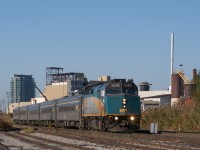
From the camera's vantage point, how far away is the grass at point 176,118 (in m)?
35.2

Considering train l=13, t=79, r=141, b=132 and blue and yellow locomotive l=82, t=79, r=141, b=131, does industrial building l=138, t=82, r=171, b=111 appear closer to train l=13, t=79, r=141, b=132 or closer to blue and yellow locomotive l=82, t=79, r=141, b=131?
train l=13, t=79, r=141, b=132

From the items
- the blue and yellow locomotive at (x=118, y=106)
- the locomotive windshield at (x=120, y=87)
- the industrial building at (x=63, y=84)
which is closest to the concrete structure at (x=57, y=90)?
the industrial building at (x=63, y=84)

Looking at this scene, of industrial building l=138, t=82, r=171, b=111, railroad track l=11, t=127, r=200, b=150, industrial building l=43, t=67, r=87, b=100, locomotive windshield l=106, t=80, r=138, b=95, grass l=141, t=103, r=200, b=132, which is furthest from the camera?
industrial building l=43, t=67, r=87, b=100

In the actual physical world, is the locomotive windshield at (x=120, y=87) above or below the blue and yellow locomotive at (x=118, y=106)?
above

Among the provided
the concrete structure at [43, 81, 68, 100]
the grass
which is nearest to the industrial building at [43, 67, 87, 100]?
the concrete structure at [43, 81, 68, 100]

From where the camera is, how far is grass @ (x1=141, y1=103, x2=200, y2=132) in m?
35.2

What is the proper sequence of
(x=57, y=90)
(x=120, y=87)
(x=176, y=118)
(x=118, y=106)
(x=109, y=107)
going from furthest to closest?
(x=57, y=90), (x=176, y=118), (x=120, y=87), (x=118, y=106), (x=109, y=107)

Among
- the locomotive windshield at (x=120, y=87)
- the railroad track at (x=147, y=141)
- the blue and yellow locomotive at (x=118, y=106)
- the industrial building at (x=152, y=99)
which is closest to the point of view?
the railroad track at (x=147, y=141)

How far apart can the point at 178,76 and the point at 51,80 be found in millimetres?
93696

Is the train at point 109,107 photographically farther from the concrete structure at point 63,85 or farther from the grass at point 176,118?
the concrete structure at point 63,85

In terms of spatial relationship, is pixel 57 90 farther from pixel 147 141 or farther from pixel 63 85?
pixel 147 141

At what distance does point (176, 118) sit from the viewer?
38.0 m

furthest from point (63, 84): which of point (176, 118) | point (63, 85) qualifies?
point (176, 118)

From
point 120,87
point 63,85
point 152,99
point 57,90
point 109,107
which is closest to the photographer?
point 109,107
